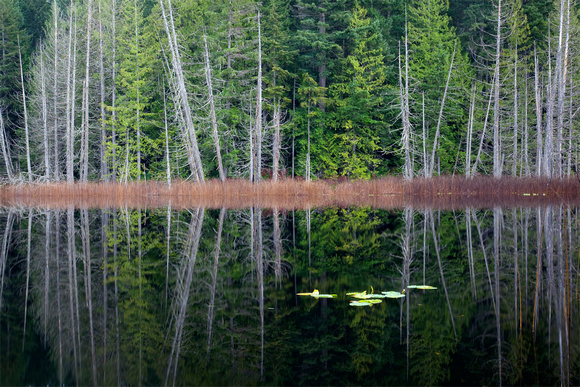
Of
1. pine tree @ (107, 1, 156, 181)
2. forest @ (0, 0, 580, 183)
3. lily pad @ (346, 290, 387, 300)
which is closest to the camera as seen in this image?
lily pad @ (346, 290, 387, 300)

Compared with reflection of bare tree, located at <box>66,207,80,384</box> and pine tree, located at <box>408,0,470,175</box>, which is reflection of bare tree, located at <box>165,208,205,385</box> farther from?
pine tree, located at <box>408,0,470,175</box>

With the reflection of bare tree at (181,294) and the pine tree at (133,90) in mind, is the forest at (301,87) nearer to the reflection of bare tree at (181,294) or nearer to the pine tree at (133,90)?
the pine tree at (133,90)

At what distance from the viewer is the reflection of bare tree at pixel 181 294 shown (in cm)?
388

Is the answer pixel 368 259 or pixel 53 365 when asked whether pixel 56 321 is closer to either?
pixel 53 365

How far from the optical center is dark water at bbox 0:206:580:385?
3.65 meters

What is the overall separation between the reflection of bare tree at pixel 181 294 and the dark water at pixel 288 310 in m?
0.02

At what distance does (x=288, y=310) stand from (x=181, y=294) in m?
1.36

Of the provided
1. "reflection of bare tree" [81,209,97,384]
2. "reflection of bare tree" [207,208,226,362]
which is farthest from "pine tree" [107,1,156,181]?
"reflection of bare tree" [207,208,226,362]

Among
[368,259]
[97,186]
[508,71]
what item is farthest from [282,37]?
[368,259]

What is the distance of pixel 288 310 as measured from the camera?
5.07 m

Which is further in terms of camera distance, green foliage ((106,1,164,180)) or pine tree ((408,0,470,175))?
pine tree ((408,0,470,175))

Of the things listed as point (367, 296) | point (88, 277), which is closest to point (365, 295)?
point (367, 296)

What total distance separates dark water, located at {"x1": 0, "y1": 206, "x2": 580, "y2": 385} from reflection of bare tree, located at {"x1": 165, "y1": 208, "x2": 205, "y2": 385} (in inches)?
0.9

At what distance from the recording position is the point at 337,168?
3256 centimetres
